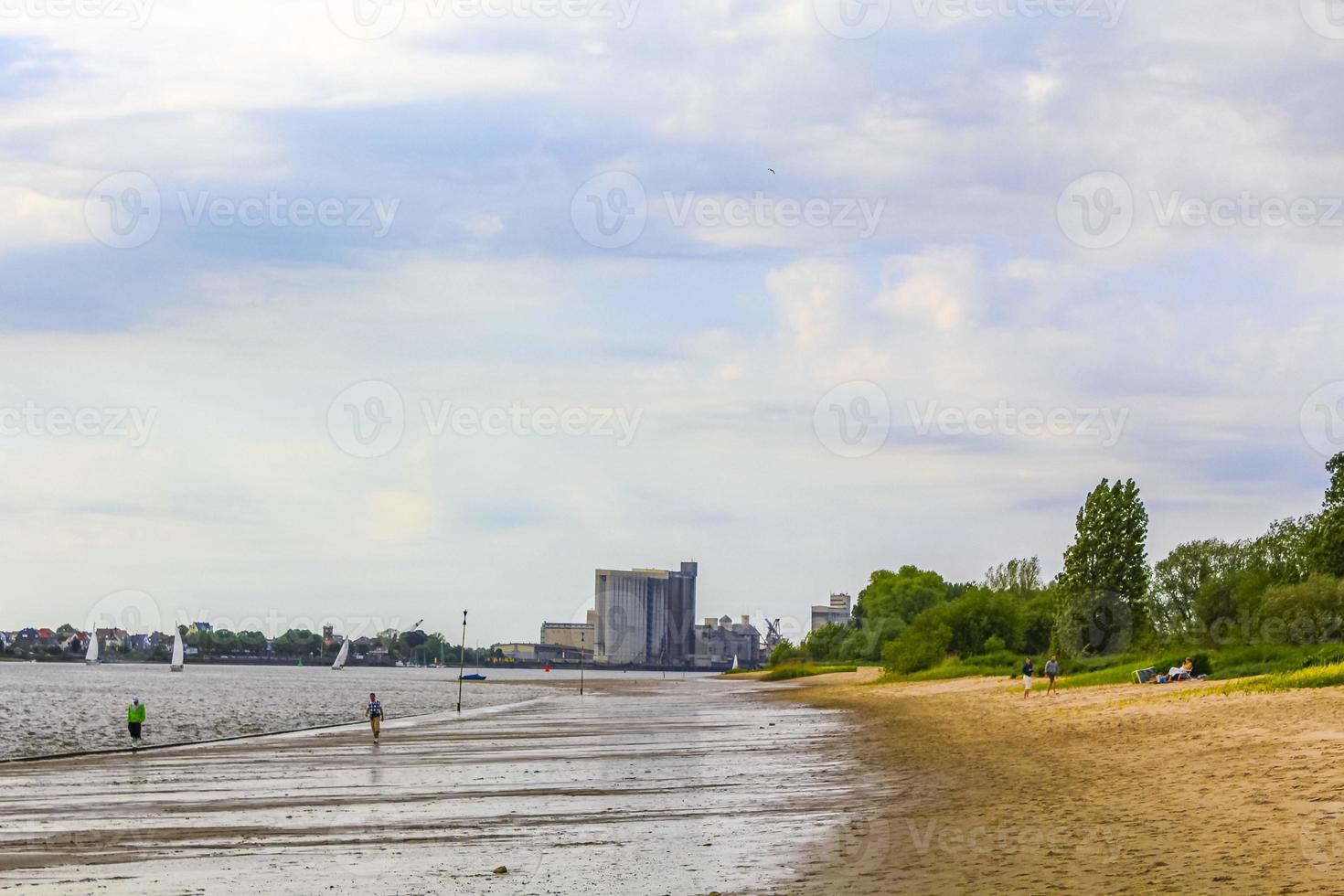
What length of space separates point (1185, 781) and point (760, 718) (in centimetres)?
4383

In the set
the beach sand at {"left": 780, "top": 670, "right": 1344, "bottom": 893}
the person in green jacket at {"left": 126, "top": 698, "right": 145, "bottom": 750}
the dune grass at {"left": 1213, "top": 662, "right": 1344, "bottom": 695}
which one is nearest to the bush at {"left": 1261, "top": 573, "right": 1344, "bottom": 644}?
the dune grass at {"left": 1213, "top": 662, "right": 1344, "bottom": 695}

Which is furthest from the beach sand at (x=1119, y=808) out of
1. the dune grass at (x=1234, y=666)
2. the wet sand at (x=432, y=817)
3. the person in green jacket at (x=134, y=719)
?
the person in green jacket at (x=134, y=719)

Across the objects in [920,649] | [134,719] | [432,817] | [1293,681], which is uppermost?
[920,649]

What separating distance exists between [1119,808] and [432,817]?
1323 cm

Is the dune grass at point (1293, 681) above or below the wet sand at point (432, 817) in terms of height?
above

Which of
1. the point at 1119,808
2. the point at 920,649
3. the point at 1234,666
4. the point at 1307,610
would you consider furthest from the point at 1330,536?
the point at 1119,808

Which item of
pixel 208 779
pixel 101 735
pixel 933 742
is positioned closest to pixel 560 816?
pixel 208 779

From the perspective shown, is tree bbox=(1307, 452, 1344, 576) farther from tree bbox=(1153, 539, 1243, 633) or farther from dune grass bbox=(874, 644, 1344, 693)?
tree bbox=(1153, 539, 1243, 633)

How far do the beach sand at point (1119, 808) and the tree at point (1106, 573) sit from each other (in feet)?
170

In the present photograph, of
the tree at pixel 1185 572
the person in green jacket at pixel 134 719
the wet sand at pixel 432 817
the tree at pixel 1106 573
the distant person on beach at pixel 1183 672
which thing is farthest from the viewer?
the tree at pixel 1185 572

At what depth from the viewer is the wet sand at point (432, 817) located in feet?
63.4

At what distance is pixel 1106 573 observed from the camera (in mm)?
96375

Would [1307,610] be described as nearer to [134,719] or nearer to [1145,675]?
[1145,675]

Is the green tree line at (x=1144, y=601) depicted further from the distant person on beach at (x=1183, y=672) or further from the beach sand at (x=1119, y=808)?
the beach sand at (x=1119, y=808)
